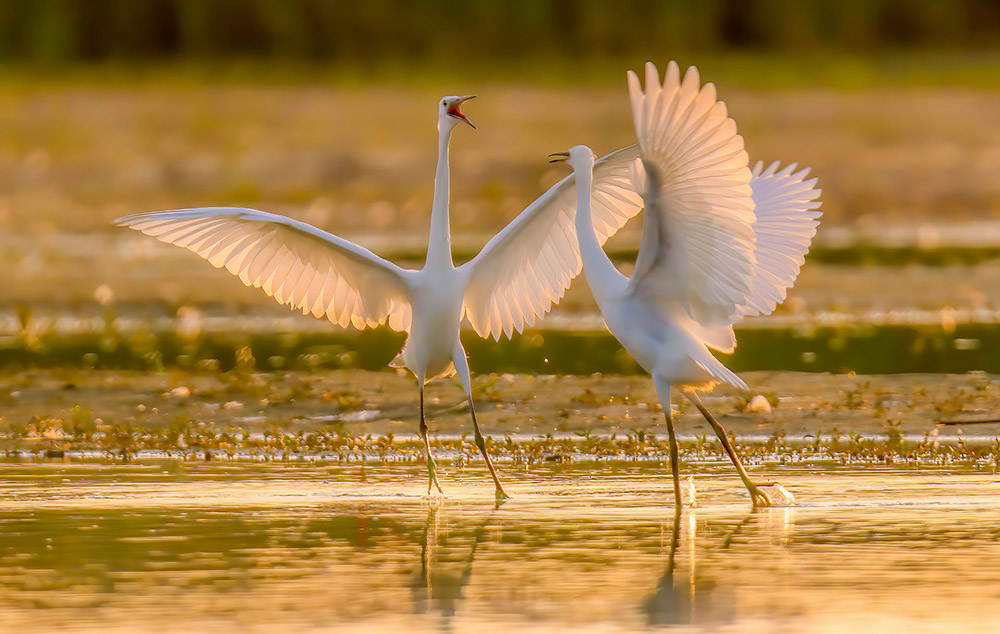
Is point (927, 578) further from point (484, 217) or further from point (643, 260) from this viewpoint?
point (484, 217)

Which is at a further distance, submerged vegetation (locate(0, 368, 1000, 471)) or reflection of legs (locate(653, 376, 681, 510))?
submerged vegetation (locate(0, 368, 1000, 471))

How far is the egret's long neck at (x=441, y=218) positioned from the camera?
37.4 feet

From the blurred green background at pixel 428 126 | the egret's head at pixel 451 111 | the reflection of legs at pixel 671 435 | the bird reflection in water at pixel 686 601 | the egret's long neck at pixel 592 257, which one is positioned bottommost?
the bird reflection in water at pixel 686 601

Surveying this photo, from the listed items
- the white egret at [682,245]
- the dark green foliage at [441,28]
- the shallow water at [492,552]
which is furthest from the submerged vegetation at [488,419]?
the dark green foliage at [441,28]

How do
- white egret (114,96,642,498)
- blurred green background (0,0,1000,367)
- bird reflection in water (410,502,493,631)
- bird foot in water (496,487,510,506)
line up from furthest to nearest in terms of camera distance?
blurred green background (0,0,1000,367) → white egret (114,96,642,498) → bird foot in water (496,487,510,506) → bird reflection in water (410,502,493,631)

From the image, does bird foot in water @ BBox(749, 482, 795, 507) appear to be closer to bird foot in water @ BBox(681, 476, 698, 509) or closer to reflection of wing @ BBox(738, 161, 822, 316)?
bird foot in water @ BBox(681, 476, 698, 509)

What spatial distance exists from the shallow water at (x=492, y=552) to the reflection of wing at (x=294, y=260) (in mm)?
1180

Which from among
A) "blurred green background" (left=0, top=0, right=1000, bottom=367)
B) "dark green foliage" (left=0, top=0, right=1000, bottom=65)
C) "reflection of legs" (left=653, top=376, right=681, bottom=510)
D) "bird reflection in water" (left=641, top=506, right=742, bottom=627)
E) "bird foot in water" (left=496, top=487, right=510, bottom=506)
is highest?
"dark green foliage" (left=0, top=0, right=1000, bottom=65)

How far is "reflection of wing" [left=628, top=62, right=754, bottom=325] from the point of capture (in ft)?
30.8

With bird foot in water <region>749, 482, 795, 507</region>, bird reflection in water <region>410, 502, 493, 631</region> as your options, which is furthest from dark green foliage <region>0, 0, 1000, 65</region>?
bird reflection in water <region>410, 502, 493, 631</region>

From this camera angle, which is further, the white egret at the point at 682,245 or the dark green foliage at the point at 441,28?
the dark green foliage at the point at 441,28

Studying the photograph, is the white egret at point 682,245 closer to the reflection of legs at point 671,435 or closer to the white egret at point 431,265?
the reflection of legs at point 671,435

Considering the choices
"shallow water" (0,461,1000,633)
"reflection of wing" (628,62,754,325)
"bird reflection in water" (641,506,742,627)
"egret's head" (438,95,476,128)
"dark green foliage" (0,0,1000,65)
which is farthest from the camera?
"dark green foliage" (0,0,1000,65)

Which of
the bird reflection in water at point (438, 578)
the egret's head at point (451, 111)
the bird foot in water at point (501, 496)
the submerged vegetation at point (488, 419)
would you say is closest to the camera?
the bird reflection in water at point (438, 578)
